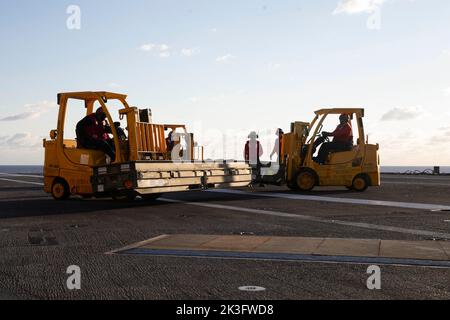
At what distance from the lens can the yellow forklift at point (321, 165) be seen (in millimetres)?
18547

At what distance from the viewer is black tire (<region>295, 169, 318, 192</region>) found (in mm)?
19016

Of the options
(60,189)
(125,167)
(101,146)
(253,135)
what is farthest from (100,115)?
(253,135)

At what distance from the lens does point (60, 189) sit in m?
15.4

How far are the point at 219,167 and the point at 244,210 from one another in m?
3.45

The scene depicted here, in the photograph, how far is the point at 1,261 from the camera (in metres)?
6.88

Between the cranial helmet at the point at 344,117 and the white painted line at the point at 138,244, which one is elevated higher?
the cranial helmet at the point at 344,117

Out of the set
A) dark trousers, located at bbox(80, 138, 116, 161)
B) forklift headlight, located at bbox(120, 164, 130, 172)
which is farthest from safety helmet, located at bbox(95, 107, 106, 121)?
forklift headlight, located at bbox(120, 164, 130, 172)

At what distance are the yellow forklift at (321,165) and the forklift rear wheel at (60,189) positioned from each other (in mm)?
6723

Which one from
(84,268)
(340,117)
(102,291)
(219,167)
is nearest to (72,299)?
(102,291)

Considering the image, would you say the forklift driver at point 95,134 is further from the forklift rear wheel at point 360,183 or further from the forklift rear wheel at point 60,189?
the forklift rear wheel at point 360,183

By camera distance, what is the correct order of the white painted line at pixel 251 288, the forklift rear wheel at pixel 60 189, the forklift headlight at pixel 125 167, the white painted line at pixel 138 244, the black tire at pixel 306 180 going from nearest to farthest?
1. the white painted line at pixel 251 288
2. the white painted line at pixel 138 244
3. the forklift headlight at pixel 125 167
4. the forklift rear wheel at pixel 60 189
5. the black tire at pixel 306 180

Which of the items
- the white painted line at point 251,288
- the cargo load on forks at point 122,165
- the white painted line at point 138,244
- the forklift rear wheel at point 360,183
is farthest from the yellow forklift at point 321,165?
the white painted line at point 251,288

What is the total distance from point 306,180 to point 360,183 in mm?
1788

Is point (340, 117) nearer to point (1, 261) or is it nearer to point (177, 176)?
point (177, 176)
